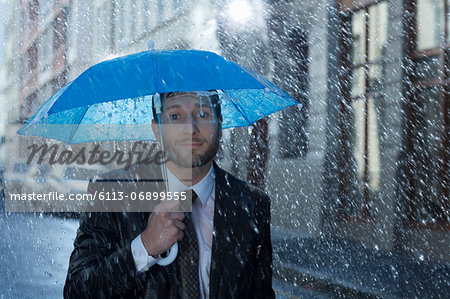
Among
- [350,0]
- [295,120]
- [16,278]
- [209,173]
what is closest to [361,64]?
[350,0]

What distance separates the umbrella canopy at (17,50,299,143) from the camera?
2.38 m

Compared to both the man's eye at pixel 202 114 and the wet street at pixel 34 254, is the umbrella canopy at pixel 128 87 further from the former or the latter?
the wet street at pixel 34 254

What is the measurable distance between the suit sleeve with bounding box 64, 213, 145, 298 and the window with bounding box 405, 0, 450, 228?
7.45m

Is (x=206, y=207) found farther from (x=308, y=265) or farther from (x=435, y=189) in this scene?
(x=435, y=189)

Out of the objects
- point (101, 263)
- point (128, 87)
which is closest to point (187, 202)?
point (101, 263)

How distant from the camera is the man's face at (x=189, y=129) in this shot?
2355mm

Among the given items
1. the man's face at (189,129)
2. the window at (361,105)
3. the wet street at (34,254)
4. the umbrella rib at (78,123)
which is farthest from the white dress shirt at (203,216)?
the window at (361,105)

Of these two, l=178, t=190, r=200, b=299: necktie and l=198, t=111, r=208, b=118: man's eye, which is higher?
l=198, t=111, r=208, b=118: man's eye

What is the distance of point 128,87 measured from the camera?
7.88ft

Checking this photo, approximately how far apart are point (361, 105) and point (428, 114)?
158 cm

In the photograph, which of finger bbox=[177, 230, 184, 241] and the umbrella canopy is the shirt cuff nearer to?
finger bbox=[177, 230, 184, 241]

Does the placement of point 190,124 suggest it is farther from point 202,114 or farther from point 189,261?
point 189,261

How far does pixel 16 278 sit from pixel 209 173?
5.46 metres

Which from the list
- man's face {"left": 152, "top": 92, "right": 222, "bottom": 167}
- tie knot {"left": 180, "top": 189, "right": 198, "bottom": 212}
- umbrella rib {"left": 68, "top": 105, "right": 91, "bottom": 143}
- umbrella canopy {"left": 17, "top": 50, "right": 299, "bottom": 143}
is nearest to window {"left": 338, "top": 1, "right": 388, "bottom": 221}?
umbrella canopy {"left": 17, "top": 50, "right": 299, "bottom": 143}
